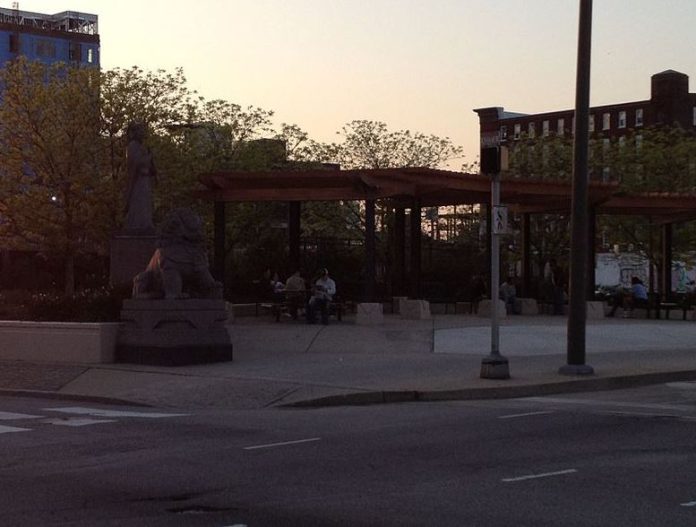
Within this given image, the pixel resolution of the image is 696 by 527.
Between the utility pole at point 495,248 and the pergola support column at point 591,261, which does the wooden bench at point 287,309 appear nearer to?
the pergola support column at point 591,261

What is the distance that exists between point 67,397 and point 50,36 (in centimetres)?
10101

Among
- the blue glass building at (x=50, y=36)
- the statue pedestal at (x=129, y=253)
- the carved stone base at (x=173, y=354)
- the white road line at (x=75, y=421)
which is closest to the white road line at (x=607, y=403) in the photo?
the white road line at (x=75, y=421)

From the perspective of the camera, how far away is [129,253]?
2303cm

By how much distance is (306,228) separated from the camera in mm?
46719

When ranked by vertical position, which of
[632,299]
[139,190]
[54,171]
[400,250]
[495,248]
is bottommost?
[632,299]

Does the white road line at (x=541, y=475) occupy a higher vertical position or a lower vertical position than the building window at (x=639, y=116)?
lower

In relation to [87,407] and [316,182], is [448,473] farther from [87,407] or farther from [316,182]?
[316,182]

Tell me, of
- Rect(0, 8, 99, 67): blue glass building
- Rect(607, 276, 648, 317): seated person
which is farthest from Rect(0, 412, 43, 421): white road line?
Rect(0, 8, 99, 67): blue glass building

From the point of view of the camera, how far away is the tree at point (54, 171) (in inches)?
1313

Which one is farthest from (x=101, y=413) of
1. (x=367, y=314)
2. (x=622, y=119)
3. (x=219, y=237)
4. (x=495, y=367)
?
(x=622, y=119)

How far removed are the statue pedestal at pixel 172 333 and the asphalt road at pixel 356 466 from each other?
4.61 metres

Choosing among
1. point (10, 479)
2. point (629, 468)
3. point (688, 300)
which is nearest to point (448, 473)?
point (629, 468)

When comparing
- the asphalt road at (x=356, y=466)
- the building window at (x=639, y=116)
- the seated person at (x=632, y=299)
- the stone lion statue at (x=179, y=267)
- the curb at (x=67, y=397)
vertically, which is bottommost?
the curb at (x=67, y=397)

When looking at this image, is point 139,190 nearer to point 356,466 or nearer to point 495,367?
point 495,367
